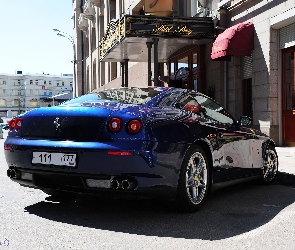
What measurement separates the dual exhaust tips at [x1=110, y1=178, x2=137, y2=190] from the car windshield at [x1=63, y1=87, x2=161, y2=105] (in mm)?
909

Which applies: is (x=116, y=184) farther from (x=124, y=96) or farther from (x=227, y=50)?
(x=227, y=50)

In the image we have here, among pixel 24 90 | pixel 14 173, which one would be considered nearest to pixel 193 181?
pixel 14 173

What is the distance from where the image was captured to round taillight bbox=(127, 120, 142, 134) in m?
4.34

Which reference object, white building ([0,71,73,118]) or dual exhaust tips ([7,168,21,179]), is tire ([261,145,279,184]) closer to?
dual exhaust tips ([7,168,21,179])

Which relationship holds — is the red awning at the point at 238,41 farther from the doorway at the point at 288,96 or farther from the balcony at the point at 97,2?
the balcony at the point at 97,2

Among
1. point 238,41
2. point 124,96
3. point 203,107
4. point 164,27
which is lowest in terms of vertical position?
point 203,107

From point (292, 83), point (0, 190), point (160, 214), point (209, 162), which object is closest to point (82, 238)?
point (160, 214)

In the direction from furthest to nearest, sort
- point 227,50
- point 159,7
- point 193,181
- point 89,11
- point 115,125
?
point 89,11
point 159,7
point 227,50
point 193,181
point 115,125

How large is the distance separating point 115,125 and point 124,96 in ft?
2.59

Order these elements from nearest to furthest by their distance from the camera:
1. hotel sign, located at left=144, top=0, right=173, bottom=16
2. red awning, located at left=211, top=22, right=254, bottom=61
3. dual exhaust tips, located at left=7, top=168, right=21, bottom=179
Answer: dual exhaust tips, located at left=7, top=168, right=21, bottom=179
red awning, located at left=211, top=22, right=254, bottom=61
hotel sign, located at left=144, top=0, right=173, bottom=16

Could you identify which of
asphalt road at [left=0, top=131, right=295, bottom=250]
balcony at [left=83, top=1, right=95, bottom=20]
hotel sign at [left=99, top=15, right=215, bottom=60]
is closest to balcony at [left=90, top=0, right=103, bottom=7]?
balcony at [left=83, top=1, right=95, bottom=20]

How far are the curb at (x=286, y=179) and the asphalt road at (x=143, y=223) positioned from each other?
99 cm

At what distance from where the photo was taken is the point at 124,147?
425cm

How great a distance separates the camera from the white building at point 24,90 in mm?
138000
